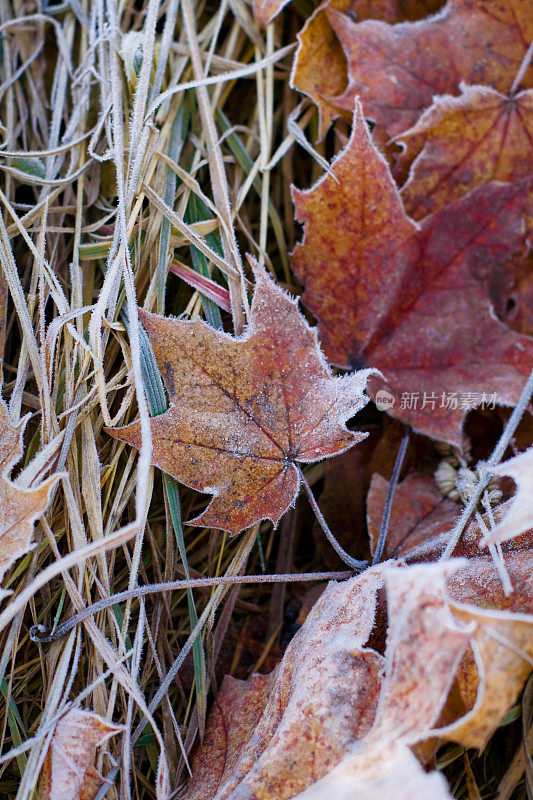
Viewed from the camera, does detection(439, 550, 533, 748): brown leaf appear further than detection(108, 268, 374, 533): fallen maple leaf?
No

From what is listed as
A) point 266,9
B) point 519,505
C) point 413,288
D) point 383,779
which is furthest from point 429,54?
point 383,779

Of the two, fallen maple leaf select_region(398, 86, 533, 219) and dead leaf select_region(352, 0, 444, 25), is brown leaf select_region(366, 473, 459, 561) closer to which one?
fallen maple leaf select_region(398, 86, 533, 219)

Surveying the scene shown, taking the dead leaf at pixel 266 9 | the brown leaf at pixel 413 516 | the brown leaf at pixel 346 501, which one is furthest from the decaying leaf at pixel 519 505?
the dead leaf at pixel 266 9

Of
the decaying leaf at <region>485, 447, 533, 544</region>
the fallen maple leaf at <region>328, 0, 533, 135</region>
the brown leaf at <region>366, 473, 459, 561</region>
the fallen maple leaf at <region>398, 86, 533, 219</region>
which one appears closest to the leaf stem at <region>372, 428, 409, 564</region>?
the brown leaf at <region>366, 473, 459, 561</region>

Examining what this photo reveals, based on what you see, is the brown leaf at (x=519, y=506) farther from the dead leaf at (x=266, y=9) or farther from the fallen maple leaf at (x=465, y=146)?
the dead leaf at (x=266, y=9)

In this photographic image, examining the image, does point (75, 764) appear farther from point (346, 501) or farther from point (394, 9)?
point (394, 9)

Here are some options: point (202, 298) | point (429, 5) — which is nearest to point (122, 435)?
point (202, 298)
